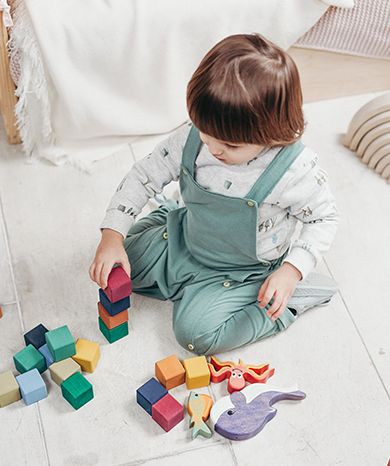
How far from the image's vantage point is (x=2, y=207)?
1750 mm

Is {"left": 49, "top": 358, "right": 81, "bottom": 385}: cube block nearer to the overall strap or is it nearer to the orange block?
the orange block

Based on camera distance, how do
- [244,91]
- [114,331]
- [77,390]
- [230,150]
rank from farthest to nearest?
[114,331] → [77,390] → [230,150] → [244,91]

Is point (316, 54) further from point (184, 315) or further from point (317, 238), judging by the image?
point (184, 315)

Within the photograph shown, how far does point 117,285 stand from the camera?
4.52 ft

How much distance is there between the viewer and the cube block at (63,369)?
1.40 metres

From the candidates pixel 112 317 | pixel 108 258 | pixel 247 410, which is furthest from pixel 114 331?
pixel 247 410

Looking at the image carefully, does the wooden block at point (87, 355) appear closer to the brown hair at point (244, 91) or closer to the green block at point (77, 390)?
the green block at point (77, 390)

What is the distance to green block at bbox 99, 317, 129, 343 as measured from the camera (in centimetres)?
149

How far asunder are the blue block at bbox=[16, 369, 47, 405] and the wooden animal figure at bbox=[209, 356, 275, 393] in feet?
0.98

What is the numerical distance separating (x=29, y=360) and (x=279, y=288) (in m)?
0.45

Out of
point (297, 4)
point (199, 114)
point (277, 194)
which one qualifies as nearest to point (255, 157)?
point (277, 194)

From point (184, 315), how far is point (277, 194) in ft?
0.95

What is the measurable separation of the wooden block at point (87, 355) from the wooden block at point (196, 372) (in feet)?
0.53

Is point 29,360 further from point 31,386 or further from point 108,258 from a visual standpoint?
point 108,258
